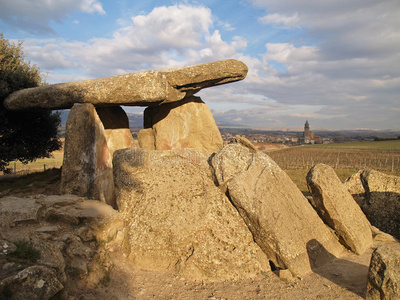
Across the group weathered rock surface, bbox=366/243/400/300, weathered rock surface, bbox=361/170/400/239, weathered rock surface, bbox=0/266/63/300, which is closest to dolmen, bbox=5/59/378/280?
weathered rock surface, bbox=361/170/400/239

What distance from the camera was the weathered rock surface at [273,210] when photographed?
530 cm

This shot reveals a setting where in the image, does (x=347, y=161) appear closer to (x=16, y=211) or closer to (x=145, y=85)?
(x=145, y=85)

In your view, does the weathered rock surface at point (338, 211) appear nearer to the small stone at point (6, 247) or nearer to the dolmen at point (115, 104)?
the dolmen at point (115, 104)

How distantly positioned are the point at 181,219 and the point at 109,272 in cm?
166

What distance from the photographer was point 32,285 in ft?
10.9

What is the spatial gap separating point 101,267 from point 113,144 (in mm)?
5970

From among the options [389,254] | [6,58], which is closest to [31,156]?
[6,58]

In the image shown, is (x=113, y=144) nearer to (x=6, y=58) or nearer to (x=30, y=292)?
(x=6, y=58)

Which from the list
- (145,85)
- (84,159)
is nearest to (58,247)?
(84,159)

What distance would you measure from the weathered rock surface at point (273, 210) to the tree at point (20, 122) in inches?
325

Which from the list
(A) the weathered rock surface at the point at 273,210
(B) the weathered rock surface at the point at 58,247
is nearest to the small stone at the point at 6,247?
(B) the weathered rock surface at the point at 58,247

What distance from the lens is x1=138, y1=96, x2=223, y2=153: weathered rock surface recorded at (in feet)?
31.2

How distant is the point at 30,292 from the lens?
328cm

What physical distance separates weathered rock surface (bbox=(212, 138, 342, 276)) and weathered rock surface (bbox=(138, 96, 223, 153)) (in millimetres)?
3243
